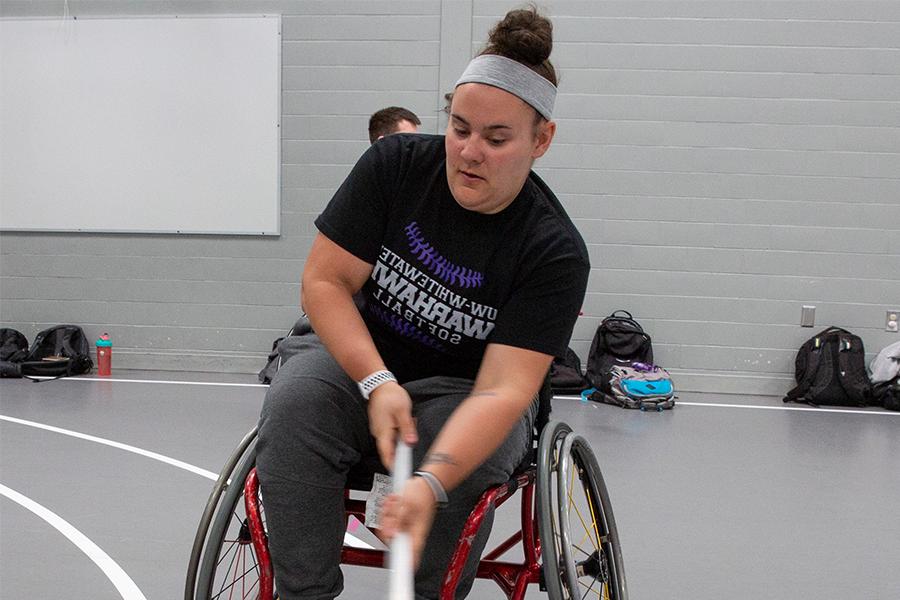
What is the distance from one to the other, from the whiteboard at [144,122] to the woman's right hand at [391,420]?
14.2ft

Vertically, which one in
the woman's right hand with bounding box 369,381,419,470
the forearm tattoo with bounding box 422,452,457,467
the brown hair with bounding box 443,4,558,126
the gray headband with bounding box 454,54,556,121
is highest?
the brown hair with bounding box 443,4,558,126

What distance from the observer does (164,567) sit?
7.91 feet

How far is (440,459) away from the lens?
1231 mm

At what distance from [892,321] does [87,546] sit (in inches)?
177

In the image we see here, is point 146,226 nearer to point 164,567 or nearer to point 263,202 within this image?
point 263,202

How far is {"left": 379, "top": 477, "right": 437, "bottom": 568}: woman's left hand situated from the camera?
3.59ft

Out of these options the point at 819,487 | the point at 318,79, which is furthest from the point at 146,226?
the point at 819,487

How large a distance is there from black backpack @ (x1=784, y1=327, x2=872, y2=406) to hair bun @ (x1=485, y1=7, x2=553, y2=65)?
4129mm

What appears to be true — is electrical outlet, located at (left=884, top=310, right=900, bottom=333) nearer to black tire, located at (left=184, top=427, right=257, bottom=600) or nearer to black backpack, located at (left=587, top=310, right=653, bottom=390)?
black backpack, located at (left=587, top=310, right=653, bottom=390)

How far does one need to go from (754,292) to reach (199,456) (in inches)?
132

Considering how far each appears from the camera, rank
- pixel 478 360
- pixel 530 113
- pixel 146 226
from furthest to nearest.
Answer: pixel 146 226, pixel 478 360, pixel 530 113

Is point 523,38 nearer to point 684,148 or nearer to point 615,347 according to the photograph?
point 615,347

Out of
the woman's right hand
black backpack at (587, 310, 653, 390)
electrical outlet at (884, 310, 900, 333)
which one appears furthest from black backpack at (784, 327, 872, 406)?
the woman's right hand

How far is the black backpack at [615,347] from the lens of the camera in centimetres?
522
